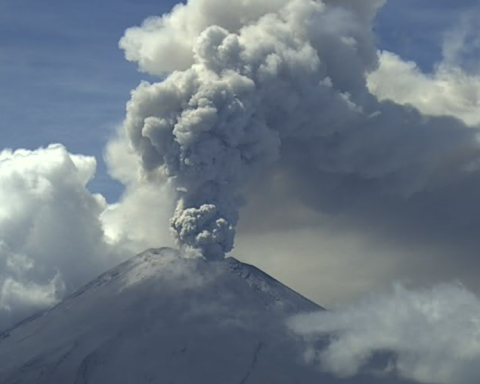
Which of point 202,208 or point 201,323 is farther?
point 201,323

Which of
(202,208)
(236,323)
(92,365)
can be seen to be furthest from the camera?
(236,323)

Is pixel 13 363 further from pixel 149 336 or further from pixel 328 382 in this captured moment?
pixel 328 382

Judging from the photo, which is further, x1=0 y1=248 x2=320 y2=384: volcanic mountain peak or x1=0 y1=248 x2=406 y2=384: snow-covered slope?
x1=0 y1=248 x2=320 y2=384: volcanic mountain peak

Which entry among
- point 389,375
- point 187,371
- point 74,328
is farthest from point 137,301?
point 389,375

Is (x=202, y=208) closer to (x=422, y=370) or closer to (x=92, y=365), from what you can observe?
(x=92, y=365)

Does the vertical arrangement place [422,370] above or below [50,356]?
above

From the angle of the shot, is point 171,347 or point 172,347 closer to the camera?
point 172,347

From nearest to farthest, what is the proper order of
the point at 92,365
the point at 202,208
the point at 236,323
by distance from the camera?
the point at 202,208
the point at 92,365
the point at 236,323

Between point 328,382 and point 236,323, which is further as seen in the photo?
point 236,323

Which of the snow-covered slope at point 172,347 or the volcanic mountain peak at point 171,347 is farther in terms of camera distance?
the volcanic mountain peak at point 171,347
